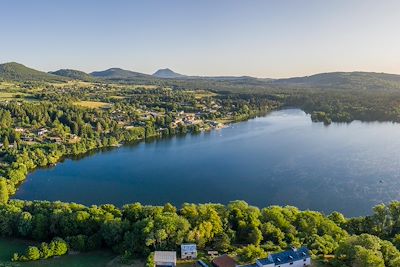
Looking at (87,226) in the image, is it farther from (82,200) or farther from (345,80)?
(345,80)

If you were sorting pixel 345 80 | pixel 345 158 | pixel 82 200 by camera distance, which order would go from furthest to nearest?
pixel 345 80 < pixel 345 158 < pixel 82 200

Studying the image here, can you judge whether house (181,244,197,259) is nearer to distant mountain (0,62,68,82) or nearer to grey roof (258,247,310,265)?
grey roof (258,247,310,265)

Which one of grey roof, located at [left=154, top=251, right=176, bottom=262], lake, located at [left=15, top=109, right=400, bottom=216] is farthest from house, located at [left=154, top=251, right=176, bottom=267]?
lake, located at [left=15, top=109, right=400, bottom=216]

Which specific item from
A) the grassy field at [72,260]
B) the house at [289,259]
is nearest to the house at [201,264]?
the house at [289,259]

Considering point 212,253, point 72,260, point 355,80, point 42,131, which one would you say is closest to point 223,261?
point 212,253

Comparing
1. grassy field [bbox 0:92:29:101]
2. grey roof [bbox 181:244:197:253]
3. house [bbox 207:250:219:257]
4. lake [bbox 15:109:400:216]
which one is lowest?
lake [bbox 15:109:400:216]

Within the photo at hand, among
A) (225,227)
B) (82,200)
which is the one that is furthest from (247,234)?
(82,200)
